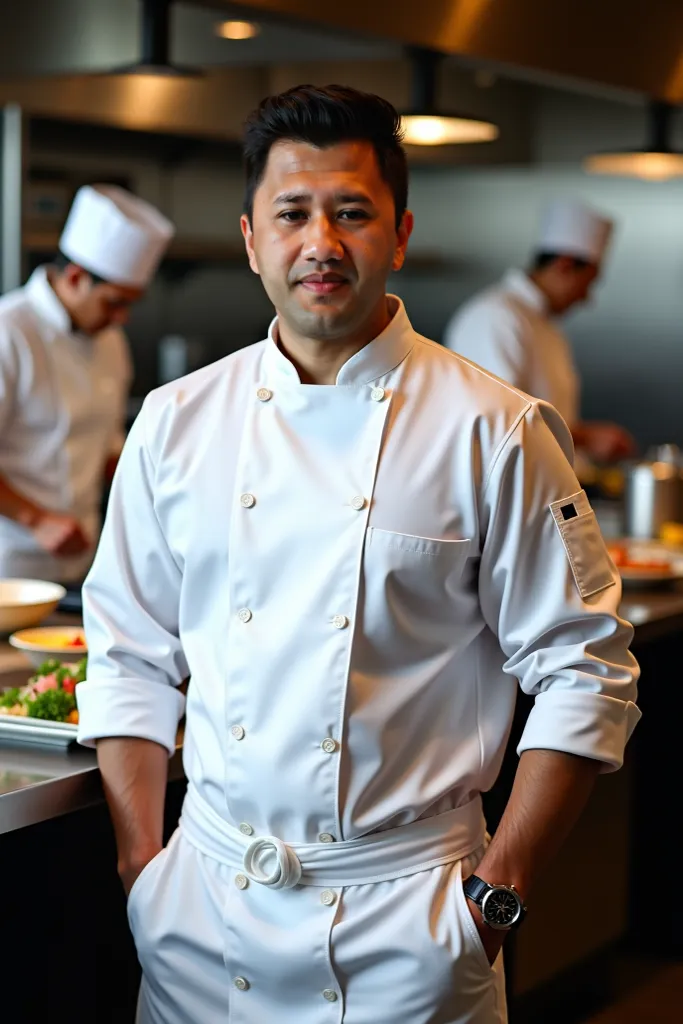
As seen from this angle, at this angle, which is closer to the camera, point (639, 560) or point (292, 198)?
point (292, 198)

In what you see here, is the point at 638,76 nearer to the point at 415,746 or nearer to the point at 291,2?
the point at 291,2

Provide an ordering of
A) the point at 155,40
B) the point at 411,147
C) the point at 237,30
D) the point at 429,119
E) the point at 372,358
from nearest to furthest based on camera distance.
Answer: the point at 372,358, the point at 155,40, the point at 429,119, the point at 237,30, the point at 411,147

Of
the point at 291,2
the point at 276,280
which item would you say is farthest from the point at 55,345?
the point at 276,280

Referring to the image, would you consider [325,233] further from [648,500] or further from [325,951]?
[648,500]

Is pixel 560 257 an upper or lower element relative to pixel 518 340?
upper

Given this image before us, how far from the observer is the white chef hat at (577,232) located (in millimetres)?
4973

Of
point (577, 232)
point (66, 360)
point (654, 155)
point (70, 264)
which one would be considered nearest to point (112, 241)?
point (70, 264)

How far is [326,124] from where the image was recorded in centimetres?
161

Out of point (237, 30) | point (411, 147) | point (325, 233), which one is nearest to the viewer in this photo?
point (325, 233)

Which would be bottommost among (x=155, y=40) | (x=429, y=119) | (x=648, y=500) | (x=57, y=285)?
(x=648, y=500)

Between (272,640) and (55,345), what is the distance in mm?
2285

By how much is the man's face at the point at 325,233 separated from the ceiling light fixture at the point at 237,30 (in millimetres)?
2532

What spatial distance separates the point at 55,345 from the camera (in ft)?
12.3

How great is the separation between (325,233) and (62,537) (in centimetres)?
165
